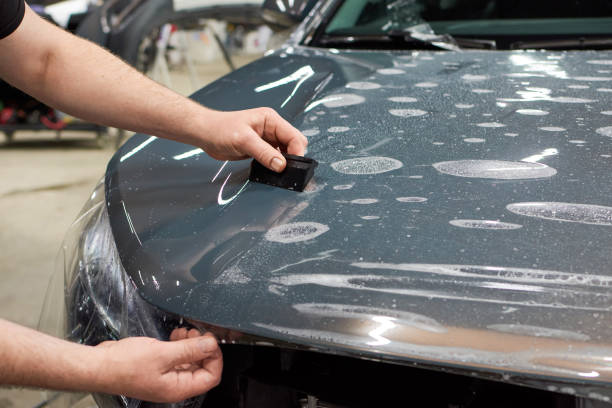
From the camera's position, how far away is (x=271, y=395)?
83 centimetres

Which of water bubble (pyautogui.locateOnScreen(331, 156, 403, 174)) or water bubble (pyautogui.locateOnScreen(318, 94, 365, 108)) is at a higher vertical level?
water bubble (pyautogui.locateOnScreen(318, 94, 365, 108))

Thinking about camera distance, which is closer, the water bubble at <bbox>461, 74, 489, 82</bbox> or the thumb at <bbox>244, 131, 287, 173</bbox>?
the thumb at <bbox>244, 131, 287, 173</bbox>

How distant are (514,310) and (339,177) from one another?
13.7 inches

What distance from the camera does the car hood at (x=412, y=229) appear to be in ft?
1.96

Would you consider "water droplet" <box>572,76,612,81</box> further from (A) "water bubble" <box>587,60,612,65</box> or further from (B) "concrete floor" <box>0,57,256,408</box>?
A: (B) "concrete floor" <box>0,57,256,408</box>

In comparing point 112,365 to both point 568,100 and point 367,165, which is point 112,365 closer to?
point 367,165

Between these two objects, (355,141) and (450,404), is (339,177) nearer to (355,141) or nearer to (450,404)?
(355,141)

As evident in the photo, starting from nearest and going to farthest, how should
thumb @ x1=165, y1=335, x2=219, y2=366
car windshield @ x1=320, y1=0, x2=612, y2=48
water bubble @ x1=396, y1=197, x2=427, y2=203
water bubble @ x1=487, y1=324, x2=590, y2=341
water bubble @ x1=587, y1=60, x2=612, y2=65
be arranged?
water bubble @ x1=487, y1=324, x2=590, y2=341 → thumb @ x1=165, y1=335, x2=219, y2=366 → water bubble @ x1=396, y1=197, x2=427, y2=203 → water bubble @ x1=587, y1=60, x2=612, y2=65 → car windshield @ x1=320, y1=0, x2=612, y2=48

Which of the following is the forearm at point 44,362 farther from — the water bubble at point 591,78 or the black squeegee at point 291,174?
the water bubble at point 591,78

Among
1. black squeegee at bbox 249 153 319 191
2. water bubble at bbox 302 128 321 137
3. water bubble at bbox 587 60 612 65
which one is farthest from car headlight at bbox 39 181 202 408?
water bubble at bbox 587 60 612 65

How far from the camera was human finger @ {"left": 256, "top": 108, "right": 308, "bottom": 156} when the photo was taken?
96 centimetres

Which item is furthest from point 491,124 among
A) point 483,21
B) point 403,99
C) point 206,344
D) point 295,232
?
point 483,21

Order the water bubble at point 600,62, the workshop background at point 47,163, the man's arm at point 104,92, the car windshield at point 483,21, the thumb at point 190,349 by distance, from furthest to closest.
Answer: the workshop background at point 47,163 < the car windshield at point 483,21 < the water bubble at point 600,62 < the man's arm at point 104,92 < the thumb at point 190,349

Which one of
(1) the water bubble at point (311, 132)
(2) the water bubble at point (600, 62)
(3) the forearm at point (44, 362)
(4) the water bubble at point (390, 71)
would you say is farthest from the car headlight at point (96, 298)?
(2) the water bubble at point (600, 62)
